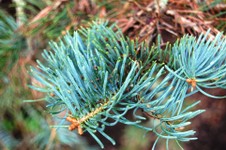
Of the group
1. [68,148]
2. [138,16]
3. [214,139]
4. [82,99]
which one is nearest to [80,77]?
[82,99]

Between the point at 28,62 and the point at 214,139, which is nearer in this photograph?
the point at 28,62

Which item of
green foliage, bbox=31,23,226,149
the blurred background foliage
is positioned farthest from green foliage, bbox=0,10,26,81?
green foliage, bbox=31,23,226,149

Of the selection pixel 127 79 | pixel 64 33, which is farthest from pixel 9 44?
pixel 127 79

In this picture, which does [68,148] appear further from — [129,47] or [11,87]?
[129,47]

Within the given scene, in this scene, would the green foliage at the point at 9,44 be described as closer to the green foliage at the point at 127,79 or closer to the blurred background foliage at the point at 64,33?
the blurred background foliage at the point at 64,33

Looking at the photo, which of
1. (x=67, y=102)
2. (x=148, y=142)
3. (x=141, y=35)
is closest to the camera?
(x=67, y=102)

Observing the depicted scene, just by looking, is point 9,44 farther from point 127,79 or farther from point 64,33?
point 127,79

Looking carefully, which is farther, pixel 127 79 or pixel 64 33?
pixel 64 33

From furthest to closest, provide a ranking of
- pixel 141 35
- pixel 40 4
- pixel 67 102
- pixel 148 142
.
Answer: pixel 148 142 < pixel 40 4 < pixel 141 35 < pixel 67 102

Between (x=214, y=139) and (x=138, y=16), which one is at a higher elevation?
(x=138, y=16)
